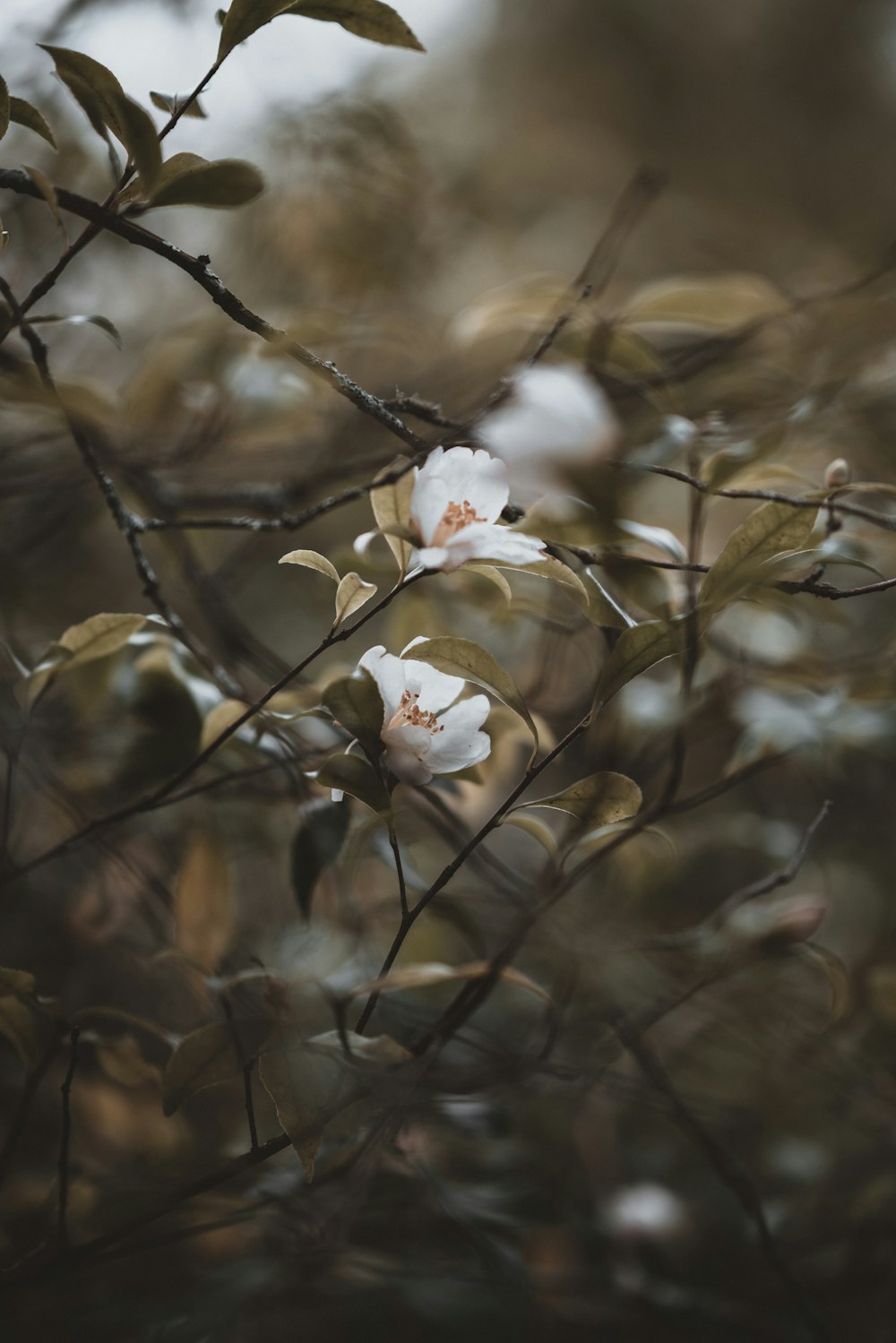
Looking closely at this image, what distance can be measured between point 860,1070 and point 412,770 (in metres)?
0.64

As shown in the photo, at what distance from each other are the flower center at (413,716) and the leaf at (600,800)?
0.06 m

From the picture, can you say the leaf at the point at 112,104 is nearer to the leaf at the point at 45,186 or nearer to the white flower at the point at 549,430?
the leaf at the point at 45,186

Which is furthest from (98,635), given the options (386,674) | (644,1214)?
(644,1214)

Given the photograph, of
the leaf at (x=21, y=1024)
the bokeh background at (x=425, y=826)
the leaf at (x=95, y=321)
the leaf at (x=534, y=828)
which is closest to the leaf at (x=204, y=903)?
the bokeh background at (x=425, y=826)

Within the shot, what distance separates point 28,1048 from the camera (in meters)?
0.46

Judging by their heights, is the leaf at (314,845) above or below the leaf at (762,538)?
below

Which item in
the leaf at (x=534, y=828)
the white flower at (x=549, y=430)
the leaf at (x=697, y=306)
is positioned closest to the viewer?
the white flower at (x=549, y=430)

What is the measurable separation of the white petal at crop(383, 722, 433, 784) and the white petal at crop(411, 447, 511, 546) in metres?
0.09

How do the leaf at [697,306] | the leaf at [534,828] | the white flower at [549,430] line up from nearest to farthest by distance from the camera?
the white flower at [549,430]
the leaf at [534,828]
the leaf at [697,306]

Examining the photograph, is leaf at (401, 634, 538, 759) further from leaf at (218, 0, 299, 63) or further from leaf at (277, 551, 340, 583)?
leaf at (218, 0, 299, 63)

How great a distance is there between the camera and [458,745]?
1.34ft

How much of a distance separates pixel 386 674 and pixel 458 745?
0.17 ft

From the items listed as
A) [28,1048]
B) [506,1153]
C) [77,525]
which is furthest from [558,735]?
[77,525]

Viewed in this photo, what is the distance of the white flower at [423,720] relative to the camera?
0.39 m
